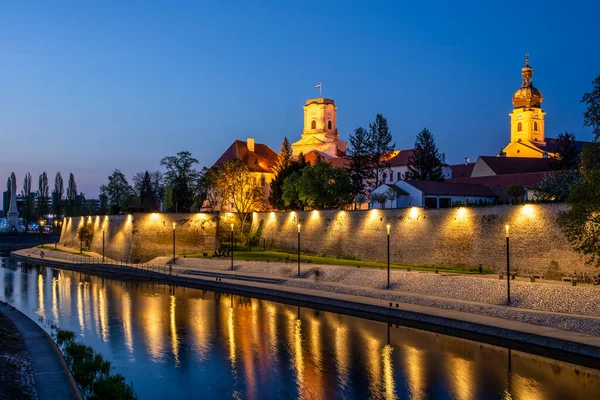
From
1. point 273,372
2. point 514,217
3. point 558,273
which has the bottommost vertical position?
point 273,372

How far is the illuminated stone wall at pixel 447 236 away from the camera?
2364cm

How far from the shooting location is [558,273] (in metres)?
22.8

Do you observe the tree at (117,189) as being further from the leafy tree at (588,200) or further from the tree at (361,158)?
the leafy tree at (588,200)

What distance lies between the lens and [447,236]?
1126 inches

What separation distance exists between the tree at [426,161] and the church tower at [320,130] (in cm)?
2076

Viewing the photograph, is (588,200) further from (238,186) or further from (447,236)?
(238,186)

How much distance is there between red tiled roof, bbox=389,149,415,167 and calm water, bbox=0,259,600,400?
38.3 meters

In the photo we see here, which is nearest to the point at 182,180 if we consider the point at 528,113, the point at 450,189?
the point at 450,189

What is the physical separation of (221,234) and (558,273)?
94.0ft

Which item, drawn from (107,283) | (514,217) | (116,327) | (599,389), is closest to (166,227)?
(107,283)

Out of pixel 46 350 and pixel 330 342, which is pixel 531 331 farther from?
pixel 46 350

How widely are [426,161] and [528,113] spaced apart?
30.9m

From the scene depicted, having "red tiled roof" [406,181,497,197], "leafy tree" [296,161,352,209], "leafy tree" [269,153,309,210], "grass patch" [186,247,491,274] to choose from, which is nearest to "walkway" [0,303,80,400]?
"grass patch" [186,247,491,274]

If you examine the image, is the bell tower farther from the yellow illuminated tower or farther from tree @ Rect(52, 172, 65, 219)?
tree @ Rect(52, 172, 65, 219)
